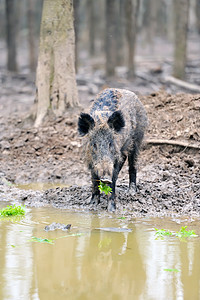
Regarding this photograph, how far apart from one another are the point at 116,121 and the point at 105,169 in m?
0.93

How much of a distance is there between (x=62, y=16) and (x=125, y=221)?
761 centimetres

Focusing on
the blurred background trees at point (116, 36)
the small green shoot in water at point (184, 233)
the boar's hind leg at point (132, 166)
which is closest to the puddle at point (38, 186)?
the boar's hind leg at point (132, 166)

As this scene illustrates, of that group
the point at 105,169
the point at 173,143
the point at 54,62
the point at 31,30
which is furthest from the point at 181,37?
the point at 105,169

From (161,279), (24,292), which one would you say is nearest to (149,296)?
(161,279)

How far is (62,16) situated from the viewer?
43.0ft

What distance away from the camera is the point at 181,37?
2042cm

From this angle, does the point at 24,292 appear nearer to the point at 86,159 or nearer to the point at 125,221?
the point at 125,221

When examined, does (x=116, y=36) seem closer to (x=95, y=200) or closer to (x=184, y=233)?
(x=95, y=200)

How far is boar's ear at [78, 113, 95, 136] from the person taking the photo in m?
7.57

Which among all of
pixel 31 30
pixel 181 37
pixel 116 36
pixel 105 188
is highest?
pixel 31 30

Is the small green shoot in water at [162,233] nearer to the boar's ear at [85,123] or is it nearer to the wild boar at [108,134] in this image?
the wild boar at [108,134]

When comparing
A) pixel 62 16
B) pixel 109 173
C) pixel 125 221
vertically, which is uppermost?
pixel 62 16

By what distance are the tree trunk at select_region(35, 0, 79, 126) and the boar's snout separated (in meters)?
5.89

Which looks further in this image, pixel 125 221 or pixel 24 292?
pixel 125 221
